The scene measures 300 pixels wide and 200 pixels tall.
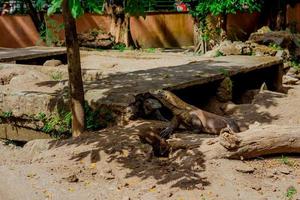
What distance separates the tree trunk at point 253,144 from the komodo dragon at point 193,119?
838 mm

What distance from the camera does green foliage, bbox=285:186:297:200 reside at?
521 cm

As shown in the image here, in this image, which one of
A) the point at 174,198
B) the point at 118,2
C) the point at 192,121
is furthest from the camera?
the point at 118,2

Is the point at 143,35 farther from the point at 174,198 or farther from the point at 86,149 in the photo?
the point at 174,198

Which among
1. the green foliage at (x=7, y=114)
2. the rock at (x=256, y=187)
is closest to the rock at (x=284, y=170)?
the rock at (x=256, y=187)

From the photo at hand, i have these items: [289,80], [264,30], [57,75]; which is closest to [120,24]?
[264,30]

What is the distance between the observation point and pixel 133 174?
557cm

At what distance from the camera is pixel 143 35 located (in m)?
16.9

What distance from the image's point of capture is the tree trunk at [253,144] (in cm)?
572

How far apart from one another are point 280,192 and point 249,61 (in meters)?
6.11

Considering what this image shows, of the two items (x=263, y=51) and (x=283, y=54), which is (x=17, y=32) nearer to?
(x=263, y=51)

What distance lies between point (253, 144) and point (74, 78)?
238cm

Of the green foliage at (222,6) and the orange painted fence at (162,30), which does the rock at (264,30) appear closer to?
the green foliage at (222,6)

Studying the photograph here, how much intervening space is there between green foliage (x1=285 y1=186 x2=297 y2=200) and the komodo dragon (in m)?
1.48

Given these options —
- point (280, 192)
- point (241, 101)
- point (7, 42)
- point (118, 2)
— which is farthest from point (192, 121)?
point (7, 42)
